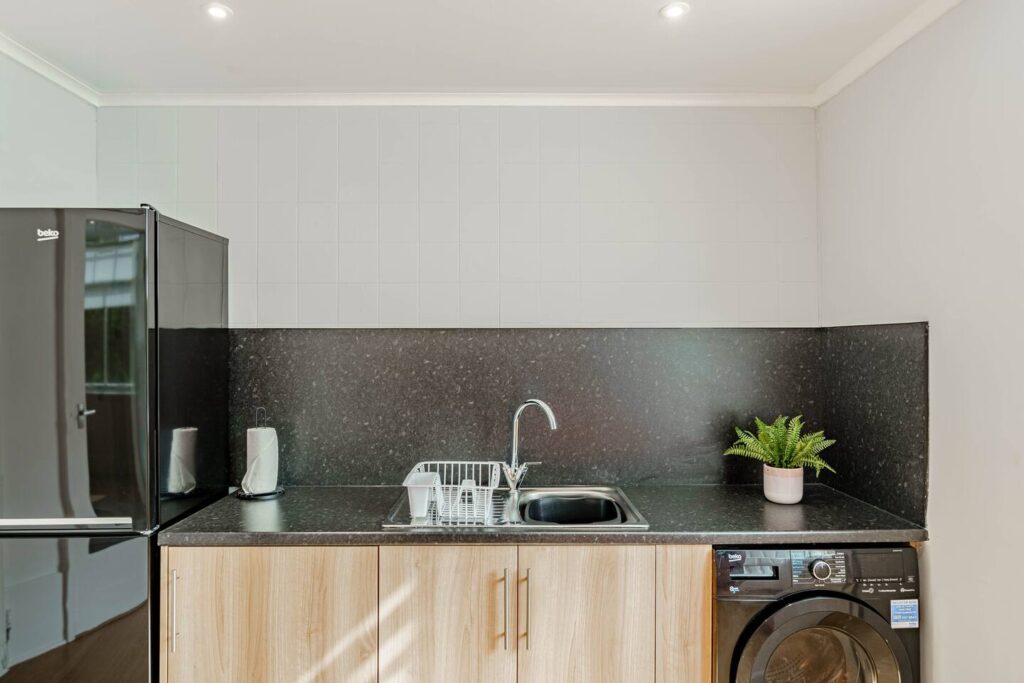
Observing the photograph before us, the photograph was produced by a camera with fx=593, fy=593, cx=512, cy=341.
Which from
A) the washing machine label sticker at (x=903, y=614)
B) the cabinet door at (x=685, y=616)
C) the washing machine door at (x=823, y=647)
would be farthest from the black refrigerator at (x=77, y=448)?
the washing machine label sticker at (x=903, y=614)

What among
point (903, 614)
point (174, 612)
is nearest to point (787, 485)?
point (903, 614)

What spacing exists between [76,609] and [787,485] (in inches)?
90.6

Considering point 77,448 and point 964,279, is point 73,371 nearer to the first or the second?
point 77,448

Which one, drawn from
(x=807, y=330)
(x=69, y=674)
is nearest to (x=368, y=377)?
(x=69, y=674)

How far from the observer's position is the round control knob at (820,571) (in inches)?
68.7

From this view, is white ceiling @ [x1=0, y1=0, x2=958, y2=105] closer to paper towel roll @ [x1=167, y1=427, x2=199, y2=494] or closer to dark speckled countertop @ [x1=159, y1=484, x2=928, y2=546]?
paper towel roll @ [x1=167, y1=427, x2=199, y2=494]

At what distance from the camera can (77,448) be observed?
1.75 m

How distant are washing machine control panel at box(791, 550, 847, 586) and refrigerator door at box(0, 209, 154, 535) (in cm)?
194

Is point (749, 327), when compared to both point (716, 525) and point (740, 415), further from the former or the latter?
point (716, 525)

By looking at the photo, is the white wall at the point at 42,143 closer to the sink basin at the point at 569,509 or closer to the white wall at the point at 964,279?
the sink basin at the point at 569,509

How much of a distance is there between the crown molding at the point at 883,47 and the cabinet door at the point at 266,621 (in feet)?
7.51

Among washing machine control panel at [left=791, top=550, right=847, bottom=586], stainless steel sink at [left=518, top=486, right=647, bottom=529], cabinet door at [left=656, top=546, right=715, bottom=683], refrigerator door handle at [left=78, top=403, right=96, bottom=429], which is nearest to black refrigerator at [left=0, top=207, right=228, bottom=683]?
refrigerator door handle at [left=78, top=403, right=96, bottom=429]

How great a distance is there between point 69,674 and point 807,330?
280 centimetres

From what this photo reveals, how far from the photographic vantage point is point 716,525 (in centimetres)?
185
